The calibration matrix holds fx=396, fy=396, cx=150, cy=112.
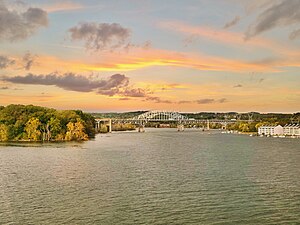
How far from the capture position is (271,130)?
88.8m

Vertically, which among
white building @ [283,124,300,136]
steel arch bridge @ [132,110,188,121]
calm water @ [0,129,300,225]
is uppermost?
steel arch bridge @ [132,110,188,121]

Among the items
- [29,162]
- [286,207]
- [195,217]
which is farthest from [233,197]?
[29,162]

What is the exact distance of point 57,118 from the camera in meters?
59.8

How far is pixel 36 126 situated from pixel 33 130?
78 cm

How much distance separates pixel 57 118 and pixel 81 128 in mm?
3937

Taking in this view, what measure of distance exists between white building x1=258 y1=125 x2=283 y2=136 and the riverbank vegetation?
148ft

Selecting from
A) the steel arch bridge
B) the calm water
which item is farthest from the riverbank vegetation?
the steel arch bridge

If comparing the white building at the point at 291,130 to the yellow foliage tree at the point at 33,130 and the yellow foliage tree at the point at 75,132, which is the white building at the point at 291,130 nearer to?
the yellow foliage tree at the point at 75,132

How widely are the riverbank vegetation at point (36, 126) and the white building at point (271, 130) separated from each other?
4514cm

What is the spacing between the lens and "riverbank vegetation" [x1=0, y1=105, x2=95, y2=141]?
2264 inches

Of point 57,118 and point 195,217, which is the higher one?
point 57,118

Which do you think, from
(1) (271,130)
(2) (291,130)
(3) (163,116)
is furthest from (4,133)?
(3) (163,116)

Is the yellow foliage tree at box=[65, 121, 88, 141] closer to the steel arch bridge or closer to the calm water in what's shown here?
the calm water

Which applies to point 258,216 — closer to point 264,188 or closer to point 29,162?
point 264,188
